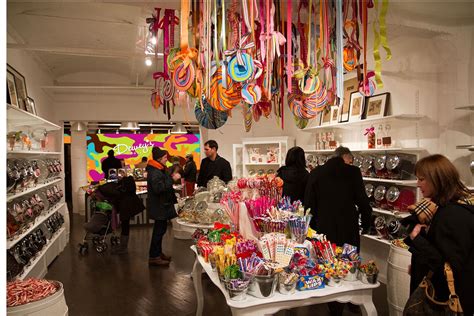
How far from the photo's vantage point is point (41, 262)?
13.9 ft

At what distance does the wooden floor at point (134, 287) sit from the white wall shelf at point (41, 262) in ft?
0.53

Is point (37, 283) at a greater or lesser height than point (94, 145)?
lesser

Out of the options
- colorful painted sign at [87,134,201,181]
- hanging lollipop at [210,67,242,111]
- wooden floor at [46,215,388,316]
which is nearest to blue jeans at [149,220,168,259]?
wooden floor at [46,215,388,316]

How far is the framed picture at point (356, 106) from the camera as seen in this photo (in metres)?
4.83

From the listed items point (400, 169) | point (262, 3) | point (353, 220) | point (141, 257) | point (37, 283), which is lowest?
point (141, 257)

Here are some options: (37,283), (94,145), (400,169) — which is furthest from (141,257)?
(94,145)

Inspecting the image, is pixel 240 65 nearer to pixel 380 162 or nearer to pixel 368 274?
pixel 368 274

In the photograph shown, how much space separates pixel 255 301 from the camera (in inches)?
71.6

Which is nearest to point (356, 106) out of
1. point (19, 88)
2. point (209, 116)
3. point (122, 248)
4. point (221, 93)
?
point (209, 116)

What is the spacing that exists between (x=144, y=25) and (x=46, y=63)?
322cm

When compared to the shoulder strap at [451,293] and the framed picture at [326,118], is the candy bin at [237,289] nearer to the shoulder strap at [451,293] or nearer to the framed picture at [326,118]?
the shoulder strap at [451,293]

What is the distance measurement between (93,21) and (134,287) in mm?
3797

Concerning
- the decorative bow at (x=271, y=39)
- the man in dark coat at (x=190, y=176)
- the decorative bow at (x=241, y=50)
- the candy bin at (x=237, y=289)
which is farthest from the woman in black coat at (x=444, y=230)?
the man in dark coat at (x=190, y=176)

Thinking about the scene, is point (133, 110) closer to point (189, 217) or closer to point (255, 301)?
point (189, 217)
